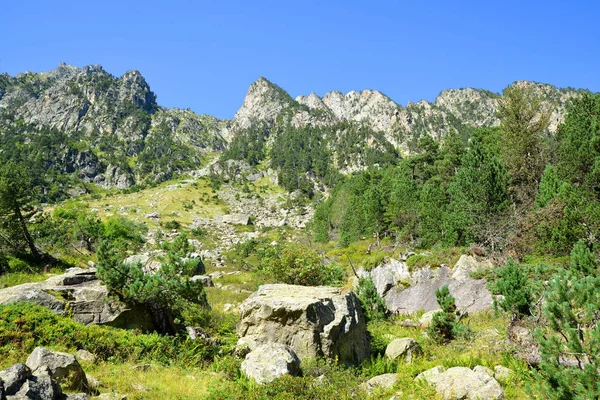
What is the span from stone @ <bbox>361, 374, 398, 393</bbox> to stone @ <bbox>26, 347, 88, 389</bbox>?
20.3 feet

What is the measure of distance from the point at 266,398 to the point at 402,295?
15.8 meters

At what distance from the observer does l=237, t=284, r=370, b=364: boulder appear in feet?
33.6

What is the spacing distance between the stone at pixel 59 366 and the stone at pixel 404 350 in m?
8.38

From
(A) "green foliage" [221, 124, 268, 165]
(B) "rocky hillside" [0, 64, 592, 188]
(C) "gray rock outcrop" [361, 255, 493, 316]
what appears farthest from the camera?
(A) "green foliage" [221, 124, 268, 165]

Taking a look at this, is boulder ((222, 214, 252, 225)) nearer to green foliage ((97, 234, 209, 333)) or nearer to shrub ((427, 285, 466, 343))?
green foliage ((97, 234, 209, 333))

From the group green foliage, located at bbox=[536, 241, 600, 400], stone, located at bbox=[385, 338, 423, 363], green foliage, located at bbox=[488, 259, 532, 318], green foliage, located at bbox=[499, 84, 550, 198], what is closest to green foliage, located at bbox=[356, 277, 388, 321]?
stone, located at bbox=[385, 338, 423, 363]

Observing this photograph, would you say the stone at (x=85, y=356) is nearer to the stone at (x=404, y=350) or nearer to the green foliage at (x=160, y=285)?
the green foliage at (x=160, y=285)

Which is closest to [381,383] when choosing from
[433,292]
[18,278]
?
[433,292]

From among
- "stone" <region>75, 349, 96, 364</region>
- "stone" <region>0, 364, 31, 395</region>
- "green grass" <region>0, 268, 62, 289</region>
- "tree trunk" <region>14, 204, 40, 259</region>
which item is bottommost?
"stone" <region>75, 349, 96, 364</region>

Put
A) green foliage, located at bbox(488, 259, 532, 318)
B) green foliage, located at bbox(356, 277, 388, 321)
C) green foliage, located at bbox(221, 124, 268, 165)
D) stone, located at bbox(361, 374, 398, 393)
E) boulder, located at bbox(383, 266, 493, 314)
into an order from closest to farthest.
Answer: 1. stone, located at bbox(361, 374, 398, 393)
2. green foliage, located at bbox(488, 259, 532, 318)
3. green foliage, located at bbox(356, 277, 388, 321)
4. boulder, located at bbox(383, 266, 493, 314)
5. green foliage, located at bbox(221, 124, 268, 165)

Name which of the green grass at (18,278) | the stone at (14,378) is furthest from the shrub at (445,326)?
the green grass at (18,278)

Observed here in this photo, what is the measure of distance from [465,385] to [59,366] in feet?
27.6

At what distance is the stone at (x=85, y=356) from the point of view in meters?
8.82

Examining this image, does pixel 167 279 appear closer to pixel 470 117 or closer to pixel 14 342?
pixel 14 342
